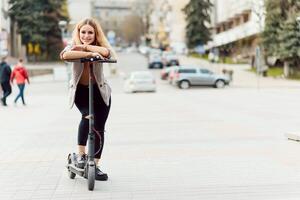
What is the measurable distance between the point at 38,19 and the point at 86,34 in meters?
66.7

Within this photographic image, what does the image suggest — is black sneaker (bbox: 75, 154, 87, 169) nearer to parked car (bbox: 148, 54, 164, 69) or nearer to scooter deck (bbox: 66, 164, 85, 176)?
scooter deck (bbox: 66, 164, 85, 176)

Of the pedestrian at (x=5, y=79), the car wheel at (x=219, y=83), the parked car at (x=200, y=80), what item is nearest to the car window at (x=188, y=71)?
the parked car at (x=200, y=80)

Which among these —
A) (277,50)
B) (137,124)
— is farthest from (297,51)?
(137,124)

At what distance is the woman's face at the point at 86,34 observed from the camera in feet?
22.0

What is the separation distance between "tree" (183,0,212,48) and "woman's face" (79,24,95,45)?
74981mm

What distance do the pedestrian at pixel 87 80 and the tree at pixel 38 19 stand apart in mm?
65006

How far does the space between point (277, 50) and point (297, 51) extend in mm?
2571

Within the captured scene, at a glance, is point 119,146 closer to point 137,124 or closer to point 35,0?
point 137,124

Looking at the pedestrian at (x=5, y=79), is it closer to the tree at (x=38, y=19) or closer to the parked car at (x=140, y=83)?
the parked car at (x=140, y=83)

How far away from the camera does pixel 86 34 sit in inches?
265

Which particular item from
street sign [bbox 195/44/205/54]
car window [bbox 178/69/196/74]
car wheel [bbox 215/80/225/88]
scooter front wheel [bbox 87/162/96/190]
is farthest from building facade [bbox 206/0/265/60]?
scooter front wheel [bbox 87/162/96/190]

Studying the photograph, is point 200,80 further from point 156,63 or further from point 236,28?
point 236,28

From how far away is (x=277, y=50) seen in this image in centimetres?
4825

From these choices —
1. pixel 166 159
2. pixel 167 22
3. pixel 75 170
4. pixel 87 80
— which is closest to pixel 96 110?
pixel 87 80
